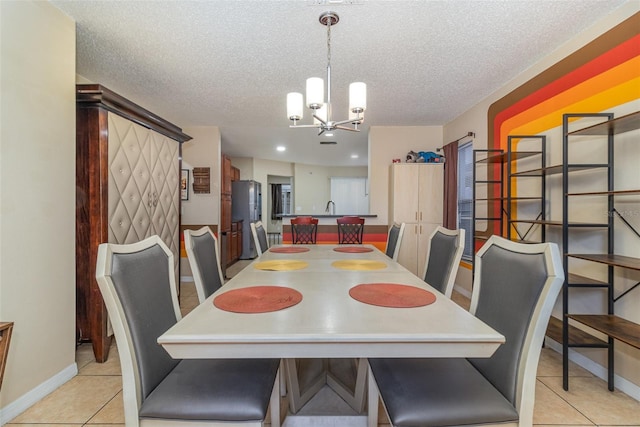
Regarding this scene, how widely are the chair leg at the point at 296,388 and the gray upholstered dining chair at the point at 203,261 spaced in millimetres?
608

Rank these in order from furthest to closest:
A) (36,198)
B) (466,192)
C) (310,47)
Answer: (466,192)
(310,47)
(36,198)

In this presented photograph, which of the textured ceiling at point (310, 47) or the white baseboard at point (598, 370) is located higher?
the textured ceiling at point (310, 47)

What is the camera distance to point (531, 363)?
0.93m

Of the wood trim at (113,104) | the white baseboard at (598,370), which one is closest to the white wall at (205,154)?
the wood trim at (113,104)

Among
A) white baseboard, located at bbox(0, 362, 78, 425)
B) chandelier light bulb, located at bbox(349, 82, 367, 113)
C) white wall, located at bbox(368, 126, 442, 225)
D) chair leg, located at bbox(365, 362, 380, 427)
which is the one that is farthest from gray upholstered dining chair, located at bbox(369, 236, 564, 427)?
white wall, located at bbox(368, 126, 442, 225)

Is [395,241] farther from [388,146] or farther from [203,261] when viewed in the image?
[388,146]

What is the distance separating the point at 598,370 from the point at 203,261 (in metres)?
2.76

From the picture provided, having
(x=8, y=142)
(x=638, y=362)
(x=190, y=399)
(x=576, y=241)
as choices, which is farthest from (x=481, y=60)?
(x=8, y=142)

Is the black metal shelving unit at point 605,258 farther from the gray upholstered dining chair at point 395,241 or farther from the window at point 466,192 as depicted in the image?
the window at point 466,192

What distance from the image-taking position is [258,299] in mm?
1227

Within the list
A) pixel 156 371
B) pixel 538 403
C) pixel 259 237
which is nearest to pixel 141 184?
pixel 259 237

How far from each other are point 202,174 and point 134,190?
217cm

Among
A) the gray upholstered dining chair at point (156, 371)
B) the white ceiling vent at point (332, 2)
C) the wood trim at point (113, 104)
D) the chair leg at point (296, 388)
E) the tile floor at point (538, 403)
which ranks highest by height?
the white ceiling vent at point (332, 2)

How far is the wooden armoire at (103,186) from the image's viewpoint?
2.17 m
